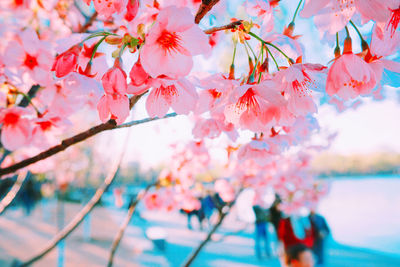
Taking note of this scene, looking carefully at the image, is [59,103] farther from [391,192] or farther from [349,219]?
[391,192]

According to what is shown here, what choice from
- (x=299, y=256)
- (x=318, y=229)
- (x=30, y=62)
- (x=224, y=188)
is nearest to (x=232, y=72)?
(x=30, y=62)

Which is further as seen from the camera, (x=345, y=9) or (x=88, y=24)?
(x=88, y=24)

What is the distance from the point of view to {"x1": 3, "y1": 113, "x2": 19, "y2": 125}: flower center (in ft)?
3.33

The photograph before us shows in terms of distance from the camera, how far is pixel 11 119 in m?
1.04

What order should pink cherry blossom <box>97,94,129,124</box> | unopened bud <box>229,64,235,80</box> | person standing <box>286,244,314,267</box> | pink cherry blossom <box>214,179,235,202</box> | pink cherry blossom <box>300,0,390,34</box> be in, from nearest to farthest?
pink cherry blossom <box>300,0,390,34</box>, pink cherry blossom <box>97,94,129,124</box>, unopened bud <box>229,64,235,80</box>, person standing <box>286,244,314,267</box>, pink cherry blossom <box>214,179,235,202</box>

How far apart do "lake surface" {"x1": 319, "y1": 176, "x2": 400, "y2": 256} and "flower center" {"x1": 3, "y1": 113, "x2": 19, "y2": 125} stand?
6.48m

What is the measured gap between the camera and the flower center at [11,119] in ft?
3.33

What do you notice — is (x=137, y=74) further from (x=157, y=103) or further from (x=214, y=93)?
(x=214, y=93)

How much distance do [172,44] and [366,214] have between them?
14771mm

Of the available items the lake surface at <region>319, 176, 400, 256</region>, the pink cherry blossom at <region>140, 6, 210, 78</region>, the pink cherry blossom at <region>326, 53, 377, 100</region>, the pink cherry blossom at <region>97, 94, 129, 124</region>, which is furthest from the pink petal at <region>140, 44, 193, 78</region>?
the lake surface at <region>319, 176, 400, 256</region>

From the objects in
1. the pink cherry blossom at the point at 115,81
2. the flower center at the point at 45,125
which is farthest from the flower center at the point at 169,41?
the flower center at the point at 45,125

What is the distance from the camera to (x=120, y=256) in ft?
20.7

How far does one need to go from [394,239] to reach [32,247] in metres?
10.6

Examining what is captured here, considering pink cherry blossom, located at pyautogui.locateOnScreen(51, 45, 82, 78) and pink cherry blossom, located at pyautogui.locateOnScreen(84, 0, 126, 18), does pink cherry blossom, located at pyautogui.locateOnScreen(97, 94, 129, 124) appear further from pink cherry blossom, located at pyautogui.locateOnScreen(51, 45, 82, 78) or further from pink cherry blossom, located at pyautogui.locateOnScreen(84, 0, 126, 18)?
pink cherry blossom, located at pyautogui.locateOnScreen(84, 0, 126, 18)
